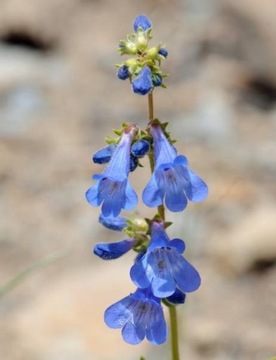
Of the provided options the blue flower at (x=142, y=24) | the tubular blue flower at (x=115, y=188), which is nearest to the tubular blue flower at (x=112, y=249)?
the tubular blue flower at (x=115, y=188)

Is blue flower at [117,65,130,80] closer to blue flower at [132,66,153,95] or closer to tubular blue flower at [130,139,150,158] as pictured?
blue flower at [132,66,153,95]

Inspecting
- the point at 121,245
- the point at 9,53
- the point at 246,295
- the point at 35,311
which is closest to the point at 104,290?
the point at 35,311

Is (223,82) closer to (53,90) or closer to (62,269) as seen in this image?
(53,90)

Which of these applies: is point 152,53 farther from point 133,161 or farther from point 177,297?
point 177,297

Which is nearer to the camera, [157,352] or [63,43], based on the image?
[157,352]

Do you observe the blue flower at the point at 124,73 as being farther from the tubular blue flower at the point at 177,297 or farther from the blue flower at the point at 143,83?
the tubular blue flower at the point at 177,297

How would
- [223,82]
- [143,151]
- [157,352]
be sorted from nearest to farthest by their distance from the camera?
[143,151]
[157,352]
[223,82]

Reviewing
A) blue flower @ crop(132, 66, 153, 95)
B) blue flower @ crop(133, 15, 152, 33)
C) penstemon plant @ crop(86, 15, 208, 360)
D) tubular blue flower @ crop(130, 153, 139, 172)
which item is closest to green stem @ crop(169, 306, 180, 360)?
penstemon plant @ crop(86, 15, 208, 360)
